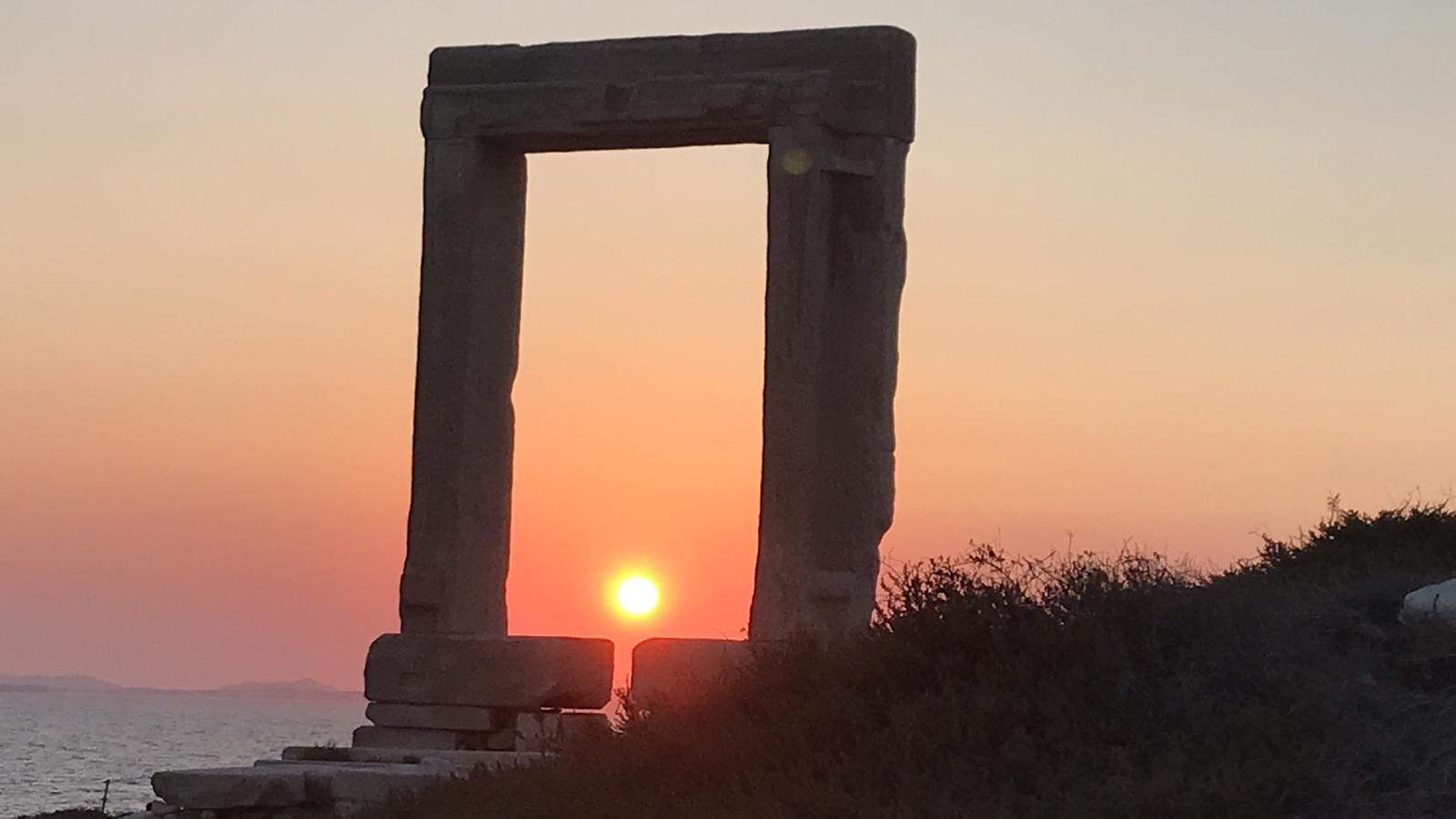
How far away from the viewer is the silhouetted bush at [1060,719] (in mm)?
10531

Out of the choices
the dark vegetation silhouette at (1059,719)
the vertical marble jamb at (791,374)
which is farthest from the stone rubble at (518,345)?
the dark vegetation silhouette at (1059,719)

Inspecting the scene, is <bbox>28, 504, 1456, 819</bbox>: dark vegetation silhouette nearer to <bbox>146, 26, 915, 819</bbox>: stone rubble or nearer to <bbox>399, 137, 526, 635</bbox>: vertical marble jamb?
<bbox>146, 26, 915, 819</bbox>: stone rubble

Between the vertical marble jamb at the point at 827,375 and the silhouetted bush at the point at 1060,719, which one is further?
the vertical marble jamb at the point at 827,375

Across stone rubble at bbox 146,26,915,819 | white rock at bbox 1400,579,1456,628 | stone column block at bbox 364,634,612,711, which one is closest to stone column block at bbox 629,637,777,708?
stone rubble at bbox 146,26,915,819

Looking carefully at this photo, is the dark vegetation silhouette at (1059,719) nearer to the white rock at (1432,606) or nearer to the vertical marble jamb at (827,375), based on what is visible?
the white rock at (1432,606)

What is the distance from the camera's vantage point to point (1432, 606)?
39.3ft

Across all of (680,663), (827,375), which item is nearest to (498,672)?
(680,663)

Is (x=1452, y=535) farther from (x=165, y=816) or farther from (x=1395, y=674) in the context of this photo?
(x=165, y=816)

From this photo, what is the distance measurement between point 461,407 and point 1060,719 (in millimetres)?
6043

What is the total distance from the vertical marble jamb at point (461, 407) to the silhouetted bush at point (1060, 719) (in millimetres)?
2809

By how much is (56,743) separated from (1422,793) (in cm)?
10546

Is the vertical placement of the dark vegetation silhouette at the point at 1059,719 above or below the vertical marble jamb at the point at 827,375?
below

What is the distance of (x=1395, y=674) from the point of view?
38.8 feet

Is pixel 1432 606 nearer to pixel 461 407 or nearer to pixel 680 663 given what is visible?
pixel 680 663
